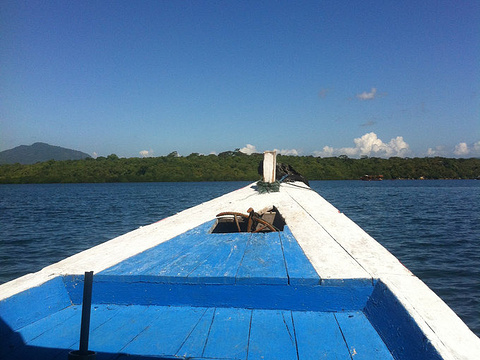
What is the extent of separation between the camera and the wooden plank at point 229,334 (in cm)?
174

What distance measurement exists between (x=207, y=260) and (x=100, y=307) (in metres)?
0.86

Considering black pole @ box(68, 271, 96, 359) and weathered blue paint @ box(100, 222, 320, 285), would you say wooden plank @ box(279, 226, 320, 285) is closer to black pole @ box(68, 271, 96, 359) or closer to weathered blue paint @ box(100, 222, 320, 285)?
weathered blue paint @ box(100, 222, 320, 285)

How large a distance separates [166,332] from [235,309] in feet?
1.66

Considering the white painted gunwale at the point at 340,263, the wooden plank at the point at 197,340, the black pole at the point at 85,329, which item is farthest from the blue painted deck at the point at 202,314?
the black pole at the point at 85,329

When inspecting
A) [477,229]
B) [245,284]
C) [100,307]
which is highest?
[245,284]

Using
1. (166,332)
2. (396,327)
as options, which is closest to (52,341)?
(166,332)

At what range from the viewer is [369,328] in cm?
192

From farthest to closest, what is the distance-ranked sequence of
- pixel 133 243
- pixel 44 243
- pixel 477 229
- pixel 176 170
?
pixel 176 170 → pixel 477 229 → pixel 44 243 → pixel 133 243

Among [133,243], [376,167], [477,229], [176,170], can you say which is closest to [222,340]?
[133,243]

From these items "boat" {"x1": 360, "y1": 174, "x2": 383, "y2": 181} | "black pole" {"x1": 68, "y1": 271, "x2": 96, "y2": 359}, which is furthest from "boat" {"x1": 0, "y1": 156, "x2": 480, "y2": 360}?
"boat" {"x1": 360, "y1": 174, "x2": 383, "y2": 181}

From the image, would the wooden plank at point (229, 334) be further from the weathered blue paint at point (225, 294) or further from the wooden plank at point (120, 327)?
the wooden plank at point (120, 327)

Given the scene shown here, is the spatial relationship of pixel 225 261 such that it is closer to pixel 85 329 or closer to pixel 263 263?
pixel 263 263

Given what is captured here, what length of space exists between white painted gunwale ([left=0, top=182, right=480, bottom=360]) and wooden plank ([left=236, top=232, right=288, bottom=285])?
261 mm

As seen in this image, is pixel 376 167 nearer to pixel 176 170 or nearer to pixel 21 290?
pixel 176 170
